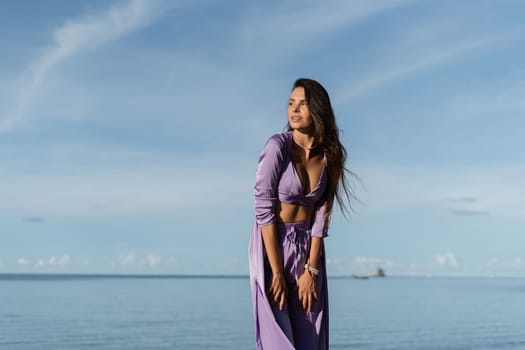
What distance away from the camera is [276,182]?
3.87 meters

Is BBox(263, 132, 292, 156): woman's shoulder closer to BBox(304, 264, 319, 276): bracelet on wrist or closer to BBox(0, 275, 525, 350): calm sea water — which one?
BBox(304, 264, 319, 276): bracelet on wrist

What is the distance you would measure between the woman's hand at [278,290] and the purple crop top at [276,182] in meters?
0.30

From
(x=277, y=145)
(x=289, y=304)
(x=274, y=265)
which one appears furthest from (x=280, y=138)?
(x=289, y=304)

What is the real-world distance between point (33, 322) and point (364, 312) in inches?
528

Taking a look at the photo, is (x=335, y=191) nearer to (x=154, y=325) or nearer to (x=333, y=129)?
(x=333, y=129)

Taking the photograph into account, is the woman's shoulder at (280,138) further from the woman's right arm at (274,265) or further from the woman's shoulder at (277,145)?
the woman's right arm at (274,265)

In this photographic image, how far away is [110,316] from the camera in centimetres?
2612

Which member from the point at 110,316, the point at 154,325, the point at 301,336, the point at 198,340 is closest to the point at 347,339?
the point at 198,340

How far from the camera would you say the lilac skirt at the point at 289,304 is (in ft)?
12.6

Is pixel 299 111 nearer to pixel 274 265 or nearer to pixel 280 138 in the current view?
pixel 280 138

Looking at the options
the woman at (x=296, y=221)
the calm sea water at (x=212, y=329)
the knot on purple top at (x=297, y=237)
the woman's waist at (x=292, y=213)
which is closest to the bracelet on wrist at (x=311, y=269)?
the woman at (x=296, y=221)

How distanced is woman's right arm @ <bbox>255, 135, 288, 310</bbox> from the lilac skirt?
5 cm

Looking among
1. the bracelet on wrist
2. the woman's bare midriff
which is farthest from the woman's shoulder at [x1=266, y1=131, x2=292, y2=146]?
the bracelet on wrist

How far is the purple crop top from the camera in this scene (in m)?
3.83
